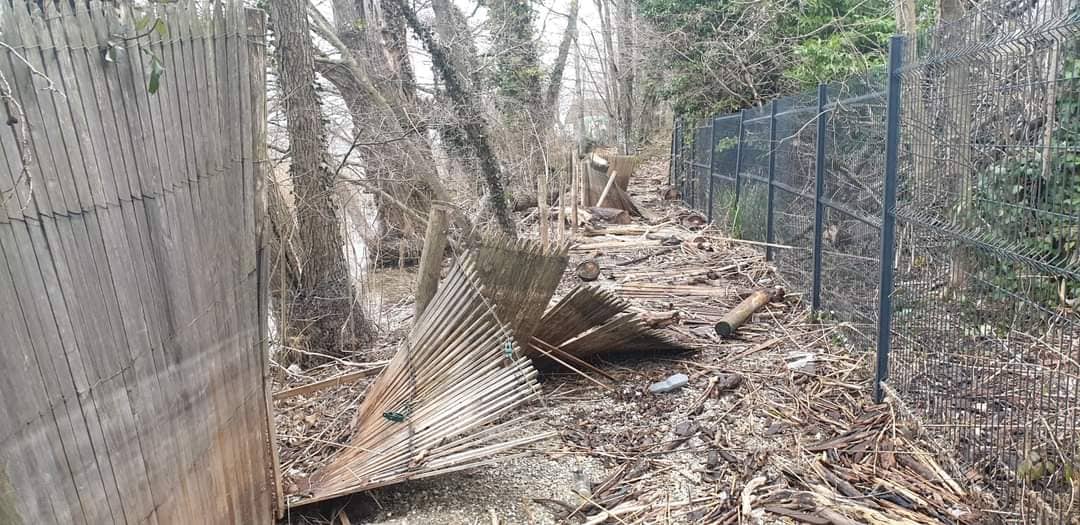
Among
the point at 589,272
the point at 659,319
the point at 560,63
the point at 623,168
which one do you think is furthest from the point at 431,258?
the point at 560,63

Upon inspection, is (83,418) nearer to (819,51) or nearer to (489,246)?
(489,246)

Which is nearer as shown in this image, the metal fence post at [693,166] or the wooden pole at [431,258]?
the wooden pole at [431,258]

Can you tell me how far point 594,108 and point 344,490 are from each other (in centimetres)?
2430

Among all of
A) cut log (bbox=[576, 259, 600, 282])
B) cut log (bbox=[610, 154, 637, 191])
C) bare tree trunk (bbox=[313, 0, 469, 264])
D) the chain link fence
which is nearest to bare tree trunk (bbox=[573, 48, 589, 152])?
cut log (bbox=[610, 154, 637, 191])

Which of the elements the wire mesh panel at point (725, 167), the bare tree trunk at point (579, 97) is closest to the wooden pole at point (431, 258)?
the wire mesh panel at point (725, 167)

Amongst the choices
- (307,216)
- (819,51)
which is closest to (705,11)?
(819,51)

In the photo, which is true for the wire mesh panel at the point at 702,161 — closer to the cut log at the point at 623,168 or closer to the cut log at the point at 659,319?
the cut log at the point at 623,168

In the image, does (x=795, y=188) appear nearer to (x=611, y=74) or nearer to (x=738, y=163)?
(x=738, y=163)

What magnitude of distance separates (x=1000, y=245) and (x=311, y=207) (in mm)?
5296

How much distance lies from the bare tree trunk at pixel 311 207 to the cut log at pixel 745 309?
10.4 feet

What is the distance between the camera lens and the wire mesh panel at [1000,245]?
2.79 metres

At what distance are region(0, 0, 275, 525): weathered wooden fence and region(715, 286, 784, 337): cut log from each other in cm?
409

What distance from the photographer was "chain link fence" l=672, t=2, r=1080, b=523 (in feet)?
9.21

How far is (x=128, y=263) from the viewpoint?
7.53ft
